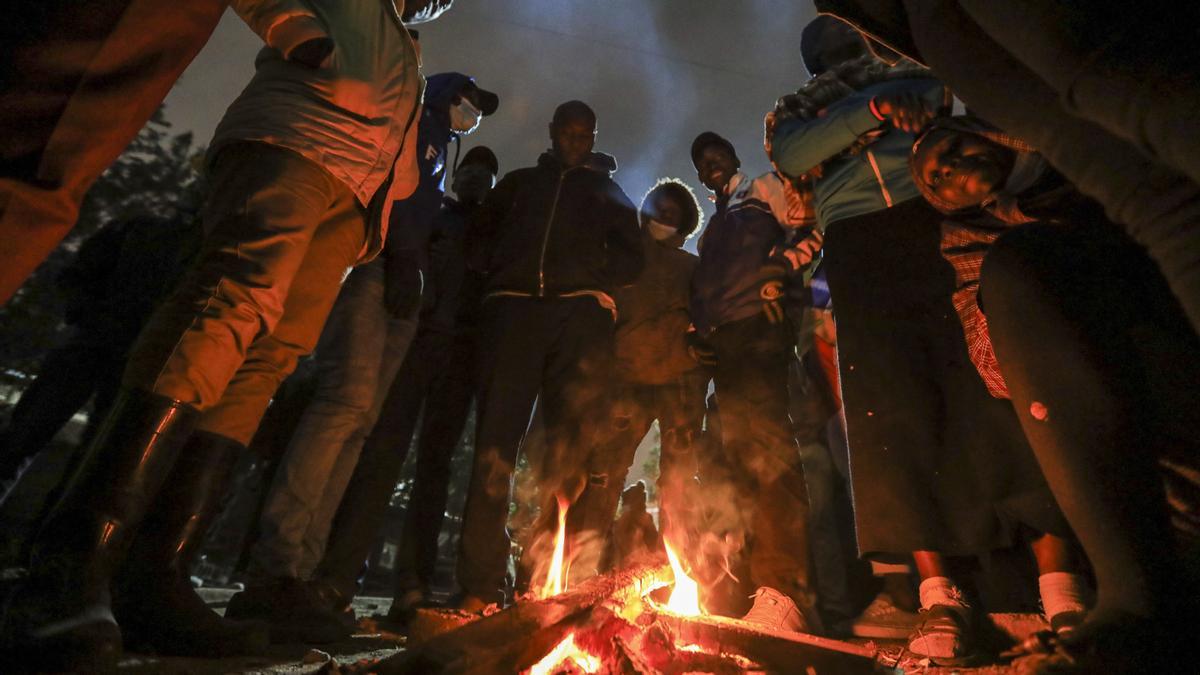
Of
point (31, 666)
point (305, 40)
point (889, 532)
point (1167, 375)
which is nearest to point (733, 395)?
point (889, 532)

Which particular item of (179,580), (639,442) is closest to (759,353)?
(639,442)

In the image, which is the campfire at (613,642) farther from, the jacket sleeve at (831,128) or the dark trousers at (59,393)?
the dark trousers at (59,393)

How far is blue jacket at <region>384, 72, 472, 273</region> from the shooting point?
3855mm

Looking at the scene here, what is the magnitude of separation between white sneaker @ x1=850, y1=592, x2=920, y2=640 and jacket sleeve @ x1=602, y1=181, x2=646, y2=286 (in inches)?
112

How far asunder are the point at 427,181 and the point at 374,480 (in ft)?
7.00

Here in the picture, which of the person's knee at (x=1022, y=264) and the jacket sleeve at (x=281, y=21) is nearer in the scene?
the person's knee at (x=1022, y=264)

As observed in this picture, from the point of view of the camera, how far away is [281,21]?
214 cm

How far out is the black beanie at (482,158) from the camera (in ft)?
19.1

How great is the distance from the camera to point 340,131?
2320mm

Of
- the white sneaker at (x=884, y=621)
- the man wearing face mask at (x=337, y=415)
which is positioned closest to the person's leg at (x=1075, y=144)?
the white sneaker at (x=884, y=621)

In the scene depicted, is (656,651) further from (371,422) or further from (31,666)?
(371,422)

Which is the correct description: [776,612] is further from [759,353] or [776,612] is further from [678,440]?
[678,440]

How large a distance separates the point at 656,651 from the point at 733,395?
229cm

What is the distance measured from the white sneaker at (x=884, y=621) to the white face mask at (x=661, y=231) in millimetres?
3671
